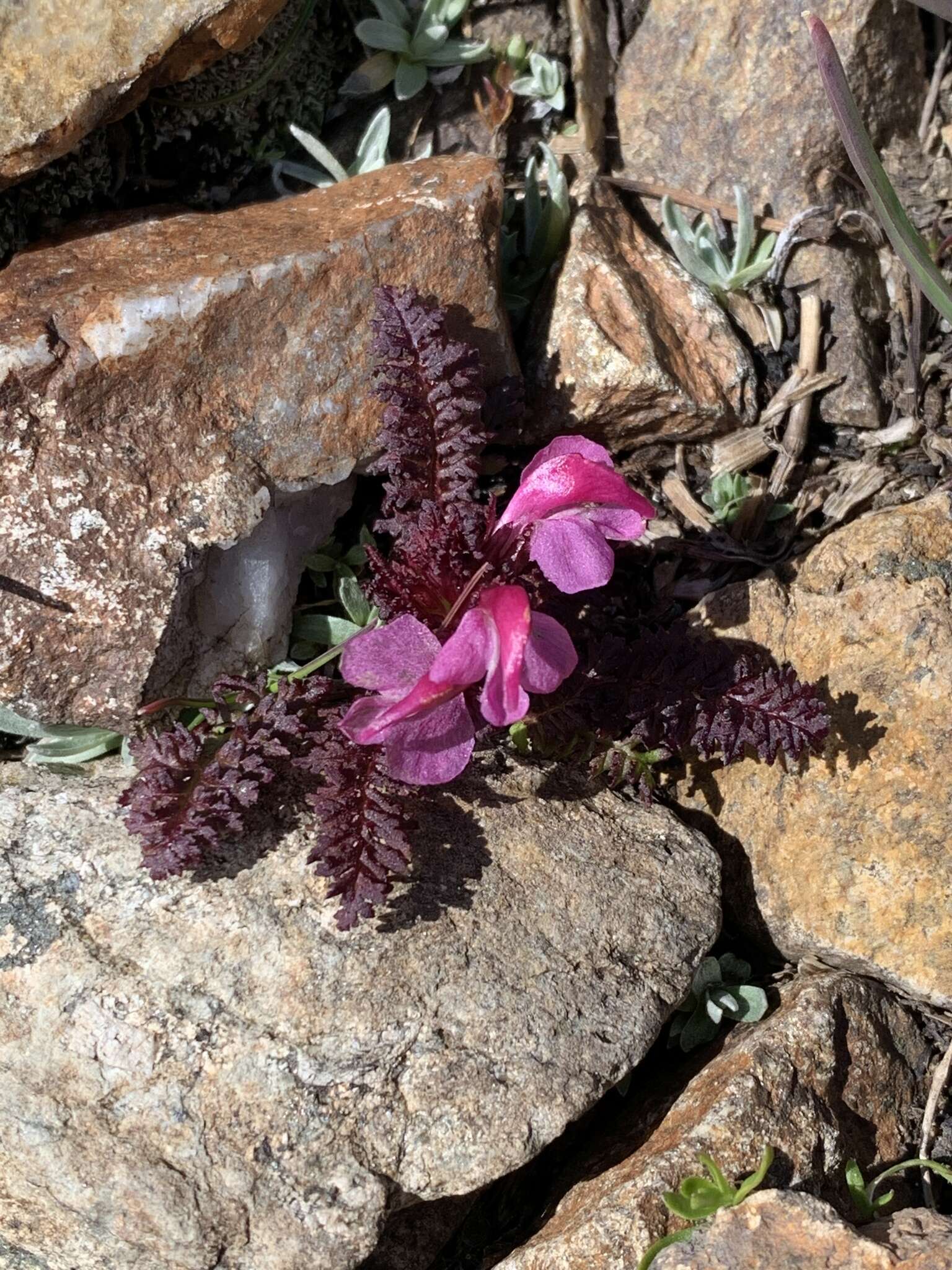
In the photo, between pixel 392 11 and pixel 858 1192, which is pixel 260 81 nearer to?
pixel 392 11

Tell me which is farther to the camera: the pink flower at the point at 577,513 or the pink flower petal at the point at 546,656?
the pink flower at the point at 577,513

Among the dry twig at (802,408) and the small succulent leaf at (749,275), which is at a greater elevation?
the small succulent leaf at (749,275)

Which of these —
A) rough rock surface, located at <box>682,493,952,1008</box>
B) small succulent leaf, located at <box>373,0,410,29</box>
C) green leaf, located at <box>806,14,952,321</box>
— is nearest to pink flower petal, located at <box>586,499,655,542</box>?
rough rock surface, located at <box>682,493,952,1008</box>

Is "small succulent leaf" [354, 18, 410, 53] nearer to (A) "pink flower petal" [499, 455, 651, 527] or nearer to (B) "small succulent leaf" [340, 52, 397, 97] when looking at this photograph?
(B) "small succulent leaf" [340, 52, 397, 97]

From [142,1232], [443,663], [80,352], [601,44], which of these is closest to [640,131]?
[601,44]

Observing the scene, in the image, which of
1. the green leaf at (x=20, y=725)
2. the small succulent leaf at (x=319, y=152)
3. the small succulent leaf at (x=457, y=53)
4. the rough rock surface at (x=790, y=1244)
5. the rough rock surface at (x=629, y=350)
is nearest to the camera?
the rough rock surface at (x=790, y=1244)

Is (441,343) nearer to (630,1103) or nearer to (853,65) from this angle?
(853,65)

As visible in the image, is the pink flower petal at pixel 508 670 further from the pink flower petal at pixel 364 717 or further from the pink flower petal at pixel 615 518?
the pink flower petal at pixel 615 518

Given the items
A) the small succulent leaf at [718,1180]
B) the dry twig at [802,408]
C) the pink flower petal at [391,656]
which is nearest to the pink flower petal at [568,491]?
the pink flower petal at [391,656]
